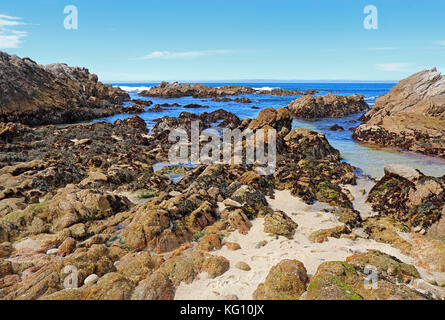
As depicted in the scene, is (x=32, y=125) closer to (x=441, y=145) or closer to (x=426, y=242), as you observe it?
(x=426, y=242)

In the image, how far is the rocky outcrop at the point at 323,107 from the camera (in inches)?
1800

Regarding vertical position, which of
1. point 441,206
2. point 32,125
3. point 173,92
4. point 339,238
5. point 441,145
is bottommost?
point 339,238

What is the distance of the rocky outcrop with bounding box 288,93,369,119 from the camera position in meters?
45.7

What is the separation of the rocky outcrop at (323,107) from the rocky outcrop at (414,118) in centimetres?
949

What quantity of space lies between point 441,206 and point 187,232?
9552mm

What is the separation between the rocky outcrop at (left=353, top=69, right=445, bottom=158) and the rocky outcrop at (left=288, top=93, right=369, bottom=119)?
949 cm

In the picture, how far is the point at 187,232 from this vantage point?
346 inches

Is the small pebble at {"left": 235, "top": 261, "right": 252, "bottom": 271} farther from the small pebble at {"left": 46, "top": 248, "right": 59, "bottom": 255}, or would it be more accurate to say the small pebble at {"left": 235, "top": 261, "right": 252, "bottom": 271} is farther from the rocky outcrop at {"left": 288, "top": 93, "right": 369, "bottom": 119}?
the rocky outcrop at {"left": 288, "top": 93, "right": 369, "bottom": 119}

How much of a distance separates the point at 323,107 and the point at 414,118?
19148 millimetres

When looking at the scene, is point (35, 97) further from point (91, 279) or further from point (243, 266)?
point (243, 266)

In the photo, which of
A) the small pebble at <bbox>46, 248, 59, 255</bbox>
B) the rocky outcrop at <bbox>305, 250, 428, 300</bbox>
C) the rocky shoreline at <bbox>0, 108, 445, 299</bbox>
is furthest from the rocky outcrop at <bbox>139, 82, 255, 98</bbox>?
the rocky outcrop at <bbox>305, 250, 428, 300</bbox>
